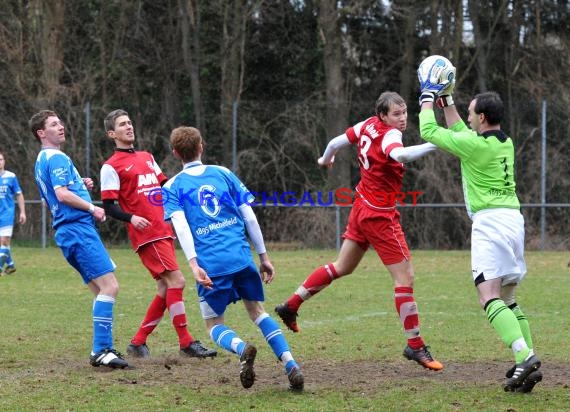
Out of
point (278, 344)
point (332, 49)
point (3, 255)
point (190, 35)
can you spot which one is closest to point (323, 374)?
point (278, 344)

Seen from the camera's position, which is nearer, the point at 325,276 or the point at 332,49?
the point at 325,276

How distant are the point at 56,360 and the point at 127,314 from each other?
276cm

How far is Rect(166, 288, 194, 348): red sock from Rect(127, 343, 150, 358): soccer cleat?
30cm

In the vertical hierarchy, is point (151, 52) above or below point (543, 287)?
above

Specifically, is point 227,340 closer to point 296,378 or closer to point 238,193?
point 296,378

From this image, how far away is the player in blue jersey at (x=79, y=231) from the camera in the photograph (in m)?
7.11

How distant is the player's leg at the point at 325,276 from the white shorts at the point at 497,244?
1.52 m

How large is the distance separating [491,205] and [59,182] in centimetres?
319

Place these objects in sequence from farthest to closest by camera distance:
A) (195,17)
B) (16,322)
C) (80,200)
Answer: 1. (195,17)
2. (16,322)
3. (80,200)

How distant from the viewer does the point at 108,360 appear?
7020 millimetres

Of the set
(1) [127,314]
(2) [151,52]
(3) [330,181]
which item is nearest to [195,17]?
(2) [151,52]

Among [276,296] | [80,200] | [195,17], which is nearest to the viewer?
[80,200]

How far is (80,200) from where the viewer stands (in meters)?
7.11

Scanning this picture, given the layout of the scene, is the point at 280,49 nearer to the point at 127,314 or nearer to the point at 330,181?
the point at 330,181
